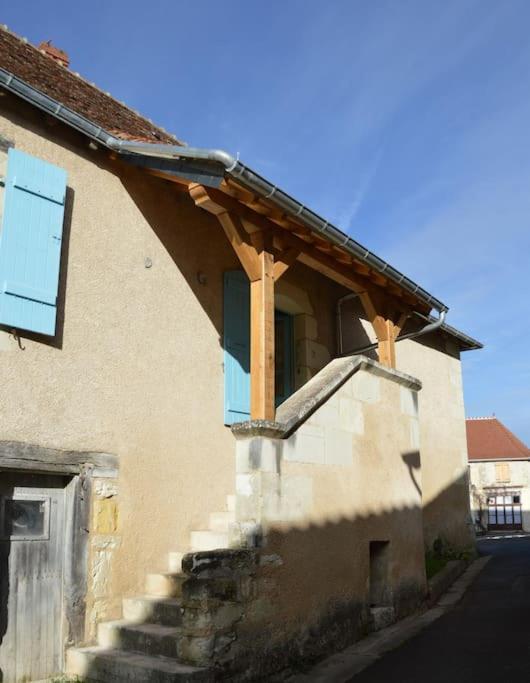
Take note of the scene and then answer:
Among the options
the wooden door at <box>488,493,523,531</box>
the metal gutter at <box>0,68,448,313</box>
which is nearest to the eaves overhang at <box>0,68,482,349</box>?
the metal gutter at <box>0,68,448,313</box>

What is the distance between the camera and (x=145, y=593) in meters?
5.39

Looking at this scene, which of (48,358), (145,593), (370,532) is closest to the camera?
(48,358)

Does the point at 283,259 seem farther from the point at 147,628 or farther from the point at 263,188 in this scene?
the point at 147,628

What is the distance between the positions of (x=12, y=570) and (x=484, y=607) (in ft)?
15.3

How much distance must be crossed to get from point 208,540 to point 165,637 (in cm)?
125

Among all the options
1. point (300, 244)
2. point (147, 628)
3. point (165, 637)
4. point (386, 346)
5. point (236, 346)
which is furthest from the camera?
point (386, 346)

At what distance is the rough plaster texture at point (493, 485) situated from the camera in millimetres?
29109

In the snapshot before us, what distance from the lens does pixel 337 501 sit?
577 centimetres

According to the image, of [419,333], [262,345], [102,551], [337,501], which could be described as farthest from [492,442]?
[102,551]

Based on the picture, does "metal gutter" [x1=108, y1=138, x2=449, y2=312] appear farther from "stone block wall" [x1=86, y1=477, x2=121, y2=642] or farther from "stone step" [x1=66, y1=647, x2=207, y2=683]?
"stone step" [x1=66, y1=647, x2=207, y2=683]

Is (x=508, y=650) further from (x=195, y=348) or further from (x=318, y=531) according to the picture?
(x=195, y=348)

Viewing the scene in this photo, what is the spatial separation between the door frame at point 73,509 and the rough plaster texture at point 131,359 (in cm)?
9

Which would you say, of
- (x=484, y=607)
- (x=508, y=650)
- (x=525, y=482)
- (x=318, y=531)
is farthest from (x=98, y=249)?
(x=525, y=482)

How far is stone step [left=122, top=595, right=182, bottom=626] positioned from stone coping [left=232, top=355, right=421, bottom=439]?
4.25ft
